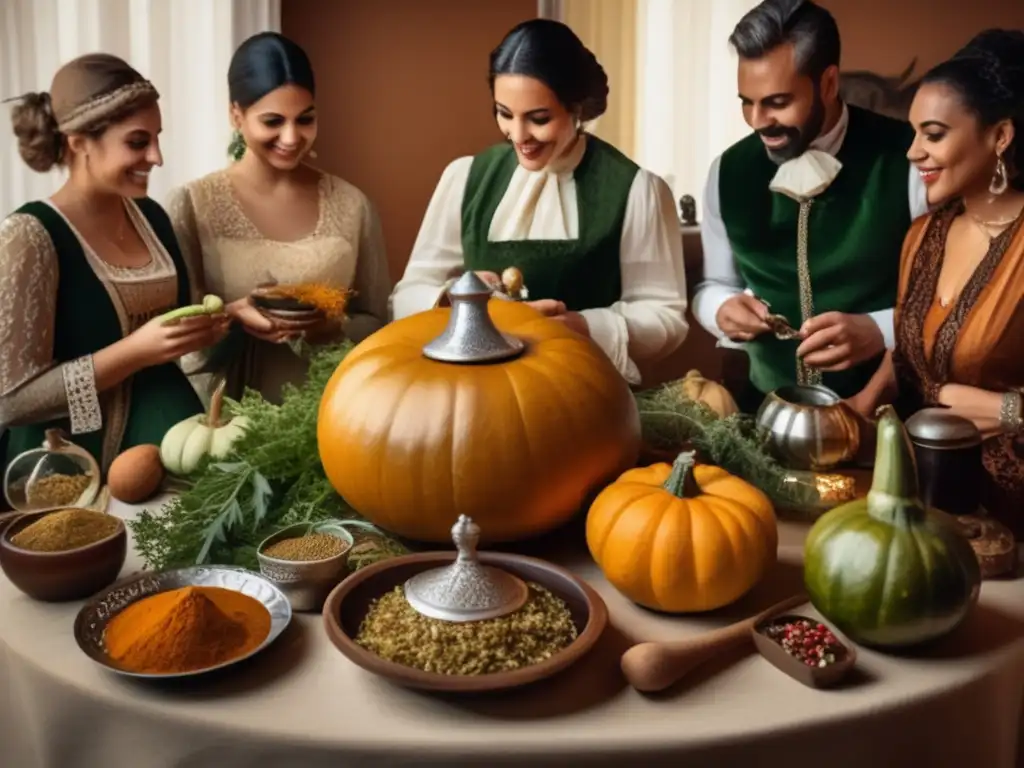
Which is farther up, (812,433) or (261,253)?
(261,253)

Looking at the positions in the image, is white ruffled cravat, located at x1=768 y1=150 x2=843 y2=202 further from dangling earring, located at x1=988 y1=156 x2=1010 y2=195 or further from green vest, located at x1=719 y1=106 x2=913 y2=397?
dangling earring, located at x1=988 y1=156 x2=1010 y2=195

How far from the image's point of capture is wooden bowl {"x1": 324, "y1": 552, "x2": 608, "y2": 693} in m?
0.96

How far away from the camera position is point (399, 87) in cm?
250

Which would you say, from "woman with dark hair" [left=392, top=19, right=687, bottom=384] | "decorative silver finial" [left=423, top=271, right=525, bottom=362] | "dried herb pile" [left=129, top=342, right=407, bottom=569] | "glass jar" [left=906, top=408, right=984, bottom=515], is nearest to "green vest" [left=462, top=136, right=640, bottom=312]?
"woman with dark hair" [left=392, top=19, right=687, bottom=384]

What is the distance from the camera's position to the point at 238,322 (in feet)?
6.84

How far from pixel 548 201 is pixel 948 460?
1.04m

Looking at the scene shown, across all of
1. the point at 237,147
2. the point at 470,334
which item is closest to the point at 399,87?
the point at 237,147

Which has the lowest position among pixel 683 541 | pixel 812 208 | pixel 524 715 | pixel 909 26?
pixel 524 715

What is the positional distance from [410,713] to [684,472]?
0.42 m

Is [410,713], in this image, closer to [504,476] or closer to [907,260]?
[504,476]

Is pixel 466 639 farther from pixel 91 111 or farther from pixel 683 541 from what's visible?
pixel 91 111

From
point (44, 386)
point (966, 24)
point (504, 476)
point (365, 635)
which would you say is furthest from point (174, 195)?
point (966, 24)

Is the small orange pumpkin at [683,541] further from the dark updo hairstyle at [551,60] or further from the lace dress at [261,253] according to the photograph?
the lace dress at [261,253]

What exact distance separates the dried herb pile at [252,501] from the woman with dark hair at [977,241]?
964 mm
